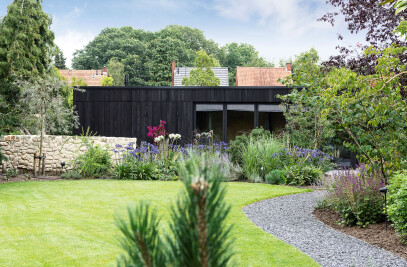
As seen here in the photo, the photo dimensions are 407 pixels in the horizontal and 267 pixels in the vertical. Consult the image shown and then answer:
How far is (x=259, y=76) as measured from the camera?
34.7m

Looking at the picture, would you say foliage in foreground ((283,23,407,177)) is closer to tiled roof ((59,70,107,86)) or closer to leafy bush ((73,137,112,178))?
leafy bush ((73,137,112,178))

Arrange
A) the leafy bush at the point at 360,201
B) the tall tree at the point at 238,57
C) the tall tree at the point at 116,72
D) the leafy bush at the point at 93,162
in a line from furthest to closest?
the tall tree at the point at 238,57 → the tall tree at the point at 116,72 → the leafy bush at the point at 93,162 → the leafy bush at the point at 360,201

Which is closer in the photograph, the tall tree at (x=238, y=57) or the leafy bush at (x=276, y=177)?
the leafy bush at (x=276, y=177)

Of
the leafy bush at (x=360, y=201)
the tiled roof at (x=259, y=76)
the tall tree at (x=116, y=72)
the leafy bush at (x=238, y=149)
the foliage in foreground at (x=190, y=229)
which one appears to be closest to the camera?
the foliage in foreground at (x=190, y=229)

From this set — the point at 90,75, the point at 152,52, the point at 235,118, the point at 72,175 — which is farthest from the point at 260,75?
the point at 72,175

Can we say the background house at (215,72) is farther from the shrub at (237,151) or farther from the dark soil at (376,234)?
the dark soil at (376,234)

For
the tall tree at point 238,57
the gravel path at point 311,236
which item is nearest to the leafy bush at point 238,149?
the gravel path at point 311,236

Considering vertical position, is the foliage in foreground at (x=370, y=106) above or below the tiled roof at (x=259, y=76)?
below

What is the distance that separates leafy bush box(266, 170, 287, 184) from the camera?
34.3 feet

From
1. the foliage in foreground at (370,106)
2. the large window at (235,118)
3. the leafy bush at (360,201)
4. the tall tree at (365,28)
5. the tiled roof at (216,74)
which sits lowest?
the leafy bush at (360,201)

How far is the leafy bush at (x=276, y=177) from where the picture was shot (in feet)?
34.3

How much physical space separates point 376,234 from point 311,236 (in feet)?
2.58

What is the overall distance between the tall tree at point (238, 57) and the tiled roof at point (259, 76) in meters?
14.1

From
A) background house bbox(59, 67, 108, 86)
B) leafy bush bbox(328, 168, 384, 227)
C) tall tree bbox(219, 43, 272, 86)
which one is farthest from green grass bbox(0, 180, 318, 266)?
tall tree bbox(219, 43, 272, 86)
